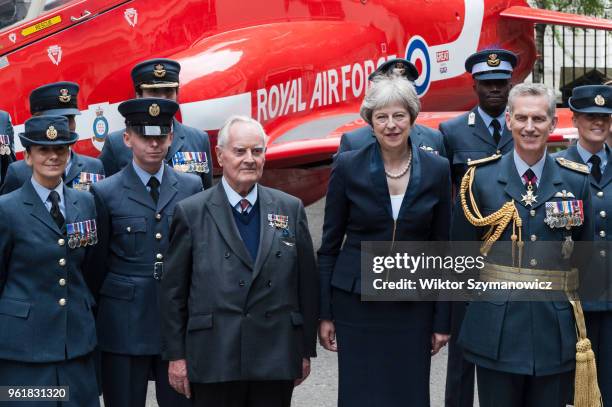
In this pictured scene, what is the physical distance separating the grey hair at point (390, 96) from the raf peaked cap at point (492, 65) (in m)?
1.47

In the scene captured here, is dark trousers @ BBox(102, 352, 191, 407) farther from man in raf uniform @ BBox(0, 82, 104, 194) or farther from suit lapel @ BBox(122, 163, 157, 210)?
man in raf uniform @ BBox(0, 82, 104, 194)

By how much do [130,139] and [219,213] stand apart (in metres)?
0.87

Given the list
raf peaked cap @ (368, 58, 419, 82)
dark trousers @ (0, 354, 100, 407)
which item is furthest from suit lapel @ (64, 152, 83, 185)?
raf peaked cap @ (368, 58, 419, 82)

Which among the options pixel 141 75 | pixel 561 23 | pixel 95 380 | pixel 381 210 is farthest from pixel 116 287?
pixel 561 23

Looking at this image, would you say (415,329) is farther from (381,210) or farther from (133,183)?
(133,183)

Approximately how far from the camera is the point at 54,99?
535 centimetres

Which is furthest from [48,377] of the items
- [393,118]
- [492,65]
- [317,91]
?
[317,91]

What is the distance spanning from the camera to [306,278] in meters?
3.88

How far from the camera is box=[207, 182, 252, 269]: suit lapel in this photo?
12.2 feet

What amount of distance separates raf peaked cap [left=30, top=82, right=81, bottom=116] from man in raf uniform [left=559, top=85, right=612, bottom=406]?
2517 mm

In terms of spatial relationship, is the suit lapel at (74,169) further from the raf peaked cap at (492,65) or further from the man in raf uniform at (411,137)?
the raf peaked cap at (492,65)

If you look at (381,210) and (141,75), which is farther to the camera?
(141,75)

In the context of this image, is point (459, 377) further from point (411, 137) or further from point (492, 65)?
point (492, 65)

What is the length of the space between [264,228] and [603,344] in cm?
171
